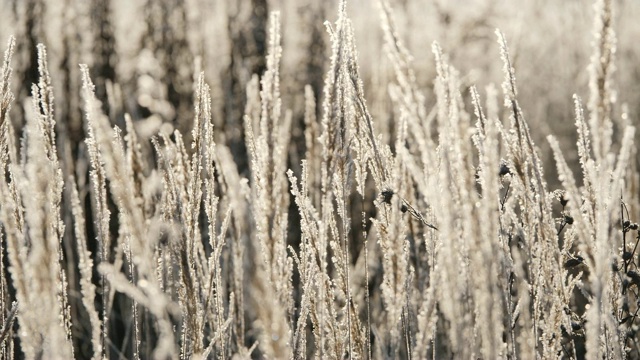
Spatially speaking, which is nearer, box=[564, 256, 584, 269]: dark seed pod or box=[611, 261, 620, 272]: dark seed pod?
box=[611, 261, 620, 272]: dark seed pod

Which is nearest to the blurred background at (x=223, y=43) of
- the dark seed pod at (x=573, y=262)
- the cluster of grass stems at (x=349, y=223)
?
the dark seed pod at (x=573, y=262)

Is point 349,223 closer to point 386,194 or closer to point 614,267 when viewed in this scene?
point 386,194

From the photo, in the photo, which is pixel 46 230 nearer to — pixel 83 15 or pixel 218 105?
pixel 83 15

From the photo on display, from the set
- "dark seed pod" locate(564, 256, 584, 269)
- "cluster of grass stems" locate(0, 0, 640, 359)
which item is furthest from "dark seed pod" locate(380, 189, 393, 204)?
"dark seed pod" locate(564, 256, 584, 269)

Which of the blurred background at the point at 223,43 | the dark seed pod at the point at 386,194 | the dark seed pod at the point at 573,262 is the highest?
the blurred background at the point at 223,43

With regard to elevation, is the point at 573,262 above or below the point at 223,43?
below

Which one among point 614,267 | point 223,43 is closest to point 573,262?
point 614,267

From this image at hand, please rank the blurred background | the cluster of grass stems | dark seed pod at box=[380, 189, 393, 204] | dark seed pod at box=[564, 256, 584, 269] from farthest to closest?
1. the blurred background
2. dark seed pod at box=[564, 256, 584, 269]
3. dark seed pod at box=[380, 189, 393, 204]
4. the cluster of grass stems

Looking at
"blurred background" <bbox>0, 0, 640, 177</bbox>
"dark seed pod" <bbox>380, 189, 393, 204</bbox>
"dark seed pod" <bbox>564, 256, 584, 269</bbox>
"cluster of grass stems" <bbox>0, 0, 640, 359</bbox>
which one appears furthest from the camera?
"blurred background" <bbox>0, 0, 640, 177</bbox>

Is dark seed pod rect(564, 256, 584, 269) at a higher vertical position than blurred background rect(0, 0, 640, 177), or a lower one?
lower

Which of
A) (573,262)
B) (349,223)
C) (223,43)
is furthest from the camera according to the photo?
(223,43)

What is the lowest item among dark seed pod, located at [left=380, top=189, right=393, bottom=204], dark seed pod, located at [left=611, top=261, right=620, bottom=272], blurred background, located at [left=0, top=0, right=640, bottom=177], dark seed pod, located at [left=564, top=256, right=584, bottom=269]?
dark seed pod, located at [left=611, top=261, right=620, bottom=272]

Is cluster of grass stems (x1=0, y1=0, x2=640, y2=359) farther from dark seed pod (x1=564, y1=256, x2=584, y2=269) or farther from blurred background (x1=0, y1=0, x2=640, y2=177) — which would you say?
blurred background (x1=0, y1=0, x2=640, y2=177)

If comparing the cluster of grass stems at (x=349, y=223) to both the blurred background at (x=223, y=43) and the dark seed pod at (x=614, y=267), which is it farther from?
the blurred background at (x=223, y=43)
